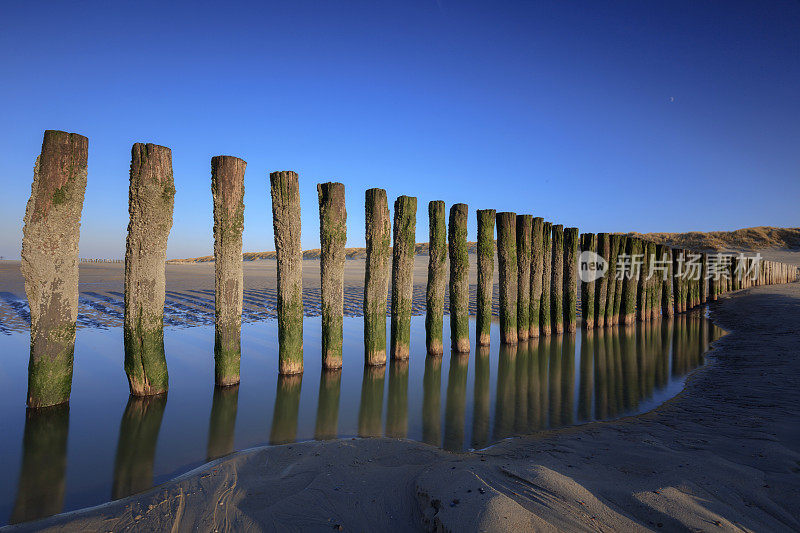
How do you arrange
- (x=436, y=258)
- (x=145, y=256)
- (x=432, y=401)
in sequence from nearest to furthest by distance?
1. (x=145, y=256)
2. (x=432, y=401)
3. (x=436, y=258)

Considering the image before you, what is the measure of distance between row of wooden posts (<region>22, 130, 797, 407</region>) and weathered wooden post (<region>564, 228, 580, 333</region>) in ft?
1.46

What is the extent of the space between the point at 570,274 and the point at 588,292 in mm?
1169

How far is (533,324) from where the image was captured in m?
8.55

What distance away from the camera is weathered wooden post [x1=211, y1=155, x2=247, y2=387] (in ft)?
15.6

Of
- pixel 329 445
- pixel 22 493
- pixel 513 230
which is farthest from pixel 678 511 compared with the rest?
pixel 513 230

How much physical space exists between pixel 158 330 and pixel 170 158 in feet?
6.43

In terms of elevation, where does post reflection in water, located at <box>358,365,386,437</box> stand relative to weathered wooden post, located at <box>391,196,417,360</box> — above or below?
below

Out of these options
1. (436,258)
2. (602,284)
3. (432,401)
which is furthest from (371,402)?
(602,284)

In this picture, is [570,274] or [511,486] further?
[570,274]

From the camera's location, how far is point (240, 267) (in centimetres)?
489

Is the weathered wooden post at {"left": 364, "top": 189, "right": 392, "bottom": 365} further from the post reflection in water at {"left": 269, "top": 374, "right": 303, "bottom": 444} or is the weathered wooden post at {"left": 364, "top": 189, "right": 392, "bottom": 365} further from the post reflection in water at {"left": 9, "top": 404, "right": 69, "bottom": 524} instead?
the post reflection in water at {"left": 9, "top": 404, "right": 69, "bottom": 524}

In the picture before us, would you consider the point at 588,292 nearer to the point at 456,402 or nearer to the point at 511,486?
the point at 456,402

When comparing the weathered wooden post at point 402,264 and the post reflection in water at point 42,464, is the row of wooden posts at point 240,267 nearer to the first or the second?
the weathered wooden post at point 402,264

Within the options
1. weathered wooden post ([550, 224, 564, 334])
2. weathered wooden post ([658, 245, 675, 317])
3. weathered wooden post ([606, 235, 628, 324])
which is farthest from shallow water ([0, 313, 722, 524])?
weathered wooden post ([658, 245, 675, 317])
